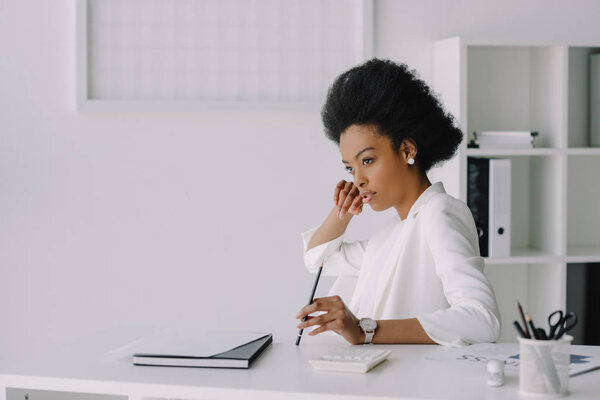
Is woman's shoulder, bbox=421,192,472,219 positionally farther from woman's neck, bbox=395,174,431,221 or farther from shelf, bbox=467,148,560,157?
shelf, bbox=467,148,560,157

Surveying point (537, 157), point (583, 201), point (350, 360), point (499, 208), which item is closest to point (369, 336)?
point (350, 360)

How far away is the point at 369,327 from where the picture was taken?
5.96 feet

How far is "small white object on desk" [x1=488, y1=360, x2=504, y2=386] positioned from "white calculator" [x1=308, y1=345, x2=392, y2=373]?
23cm

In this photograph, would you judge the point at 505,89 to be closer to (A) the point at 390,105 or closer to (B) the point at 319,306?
(A) the point at 390,105

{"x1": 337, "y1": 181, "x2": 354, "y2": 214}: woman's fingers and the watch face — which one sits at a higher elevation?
{"x1": 337, "y1": 181, "x2": 354, "y2": 214}: woman's fingers

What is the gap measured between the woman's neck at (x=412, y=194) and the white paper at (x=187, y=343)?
0.58 metres

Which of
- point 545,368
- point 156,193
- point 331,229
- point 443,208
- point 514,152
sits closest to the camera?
point 545,368

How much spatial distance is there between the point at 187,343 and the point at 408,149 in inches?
30.9

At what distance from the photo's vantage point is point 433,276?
206 cm

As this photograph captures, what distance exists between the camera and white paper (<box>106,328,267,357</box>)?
5.53 ft

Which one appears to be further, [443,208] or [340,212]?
[340,212]

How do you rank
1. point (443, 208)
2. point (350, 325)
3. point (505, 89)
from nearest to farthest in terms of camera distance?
point (350, 325)
point (443, 208)
point (505, 89)

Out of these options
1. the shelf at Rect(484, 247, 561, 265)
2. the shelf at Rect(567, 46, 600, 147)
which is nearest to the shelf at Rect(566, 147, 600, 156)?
the shelf at Rect(567, 46, 600, 147)

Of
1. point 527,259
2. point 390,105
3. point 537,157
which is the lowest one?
point 527,259
